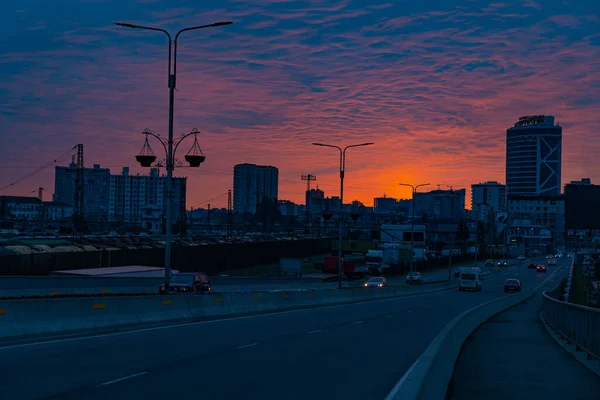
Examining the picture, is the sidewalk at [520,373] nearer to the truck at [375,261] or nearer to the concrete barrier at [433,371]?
the concrete barrier at [433,371]

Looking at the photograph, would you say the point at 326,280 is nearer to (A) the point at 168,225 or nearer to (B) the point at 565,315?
(A) the point at 168,225

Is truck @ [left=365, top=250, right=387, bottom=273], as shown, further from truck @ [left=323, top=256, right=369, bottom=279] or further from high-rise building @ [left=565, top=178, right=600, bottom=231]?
high-rise building @ [left=565, top=178, right=600, bottom=231]

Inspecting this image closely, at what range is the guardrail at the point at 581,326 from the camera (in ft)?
48.2

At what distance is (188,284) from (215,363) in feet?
96.1

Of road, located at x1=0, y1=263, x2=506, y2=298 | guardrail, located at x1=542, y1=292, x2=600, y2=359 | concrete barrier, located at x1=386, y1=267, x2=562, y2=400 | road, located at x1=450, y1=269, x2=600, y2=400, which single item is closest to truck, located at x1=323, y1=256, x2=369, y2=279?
road, located at x1=0, y1=263, x2=506, y2=298

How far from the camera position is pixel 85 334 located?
20844 mm

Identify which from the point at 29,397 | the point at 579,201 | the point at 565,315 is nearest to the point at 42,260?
the point at 579,201

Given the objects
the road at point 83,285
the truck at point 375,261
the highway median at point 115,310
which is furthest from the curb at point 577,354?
the truck at point 375,261

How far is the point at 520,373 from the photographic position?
47.0 feet

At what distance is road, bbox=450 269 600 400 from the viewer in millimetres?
11951

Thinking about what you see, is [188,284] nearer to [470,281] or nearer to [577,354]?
[577,354]

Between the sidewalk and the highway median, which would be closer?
the sidewalk

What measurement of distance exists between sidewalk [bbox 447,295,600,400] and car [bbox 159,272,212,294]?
2443 cm

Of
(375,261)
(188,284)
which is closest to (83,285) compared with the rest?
(188,284)
